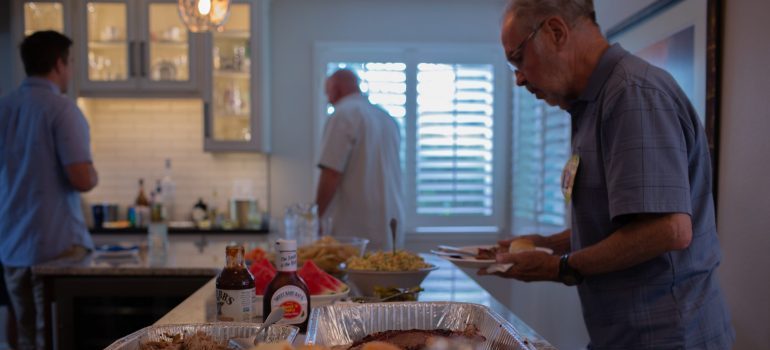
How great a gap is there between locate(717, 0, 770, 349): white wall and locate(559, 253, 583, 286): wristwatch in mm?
704

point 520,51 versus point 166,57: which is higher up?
point 166,57

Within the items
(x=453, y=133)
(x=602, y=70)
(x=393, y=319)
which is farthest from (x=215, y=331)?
(x=453, y=133)

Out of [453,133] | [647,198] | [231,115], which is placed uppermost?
[231,115]

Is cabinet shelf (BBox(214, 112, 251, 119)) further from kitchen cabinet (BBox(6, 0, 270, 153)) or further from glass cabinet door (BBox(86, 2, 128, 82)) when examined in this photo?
glass cabinet door (BBox(86, 2, 128, 82))

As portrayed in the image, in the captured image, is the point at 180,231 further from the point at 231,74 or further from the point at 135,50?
the point at 135,50

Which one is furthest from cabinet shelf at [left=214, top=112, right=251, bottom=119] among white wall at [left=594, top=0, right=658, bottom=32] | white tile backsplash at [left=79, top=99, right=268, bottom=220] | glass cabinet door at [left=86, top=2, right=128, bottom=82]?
white wall at [left=594, top=0, right=658, bottom=32]

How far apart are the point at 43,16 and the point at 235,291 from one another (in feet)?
13.5

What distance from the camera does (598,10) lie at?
10.8ft

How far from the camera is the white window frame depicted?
476 cm

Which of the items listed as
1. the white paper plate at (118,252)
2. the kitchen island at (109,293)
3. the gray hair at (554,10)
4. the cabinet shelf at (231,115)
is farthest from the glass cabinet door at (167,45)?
the gray hair at (554,10)

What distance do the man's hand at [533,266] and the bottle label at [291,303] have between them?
22.7 inches

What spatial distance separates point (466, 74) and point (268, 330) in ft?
13.1

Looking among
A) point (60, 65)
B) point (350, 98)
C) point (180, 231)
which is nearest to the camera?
point (60, 65)

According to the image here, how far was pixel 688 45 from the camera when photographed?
2.24m
